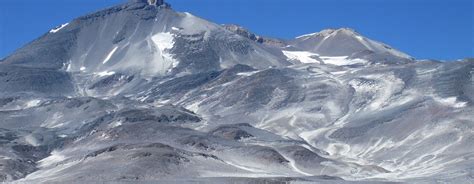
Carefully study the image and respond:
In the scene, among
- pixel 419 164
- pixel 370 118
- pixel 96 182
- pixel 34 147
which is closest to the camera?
pixel 96 182

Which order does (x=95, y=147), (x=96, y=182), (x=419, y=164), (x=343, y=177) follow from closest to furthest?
(x=96, y=182) < (x=343, y=177) < (x=419, y=164) < (x=95, y=147)

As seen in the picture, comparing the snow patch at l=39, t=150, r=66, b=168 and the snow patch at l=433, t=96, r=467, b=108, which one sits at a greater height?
the snow patch at l=433, t=96, r=467, b=108

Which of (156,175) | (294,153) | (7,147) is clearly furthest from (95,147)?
(156,175)

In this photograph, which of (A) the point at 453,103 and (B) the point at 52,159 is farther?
(A) the point at 453,103

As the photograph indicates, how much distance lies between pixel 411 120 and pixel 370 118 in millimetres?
13843

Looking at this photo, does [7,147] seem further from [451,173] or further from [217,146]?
[451,173]

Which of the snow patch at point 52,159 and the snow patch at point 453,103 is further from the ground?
the snow patch at point 453,103

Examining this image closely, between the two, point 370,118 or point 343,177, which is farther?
point 370,118

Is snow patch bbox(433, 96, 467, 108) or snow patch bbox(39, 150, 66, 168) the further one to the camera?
snow patch bbox(433, 96, 467, 108)

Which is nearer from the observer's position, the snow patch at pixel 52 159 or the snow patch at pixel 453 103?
the snow patch at pixel 52 159

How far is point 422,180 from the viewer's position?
127 meters

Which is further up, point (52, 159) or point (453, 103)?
point (453, 103)

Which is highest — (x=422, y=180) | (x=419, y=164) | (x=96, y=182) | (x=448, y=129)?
(x=448, y=129)

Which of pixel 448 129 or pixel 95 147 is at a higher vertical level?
pixel 448 129
